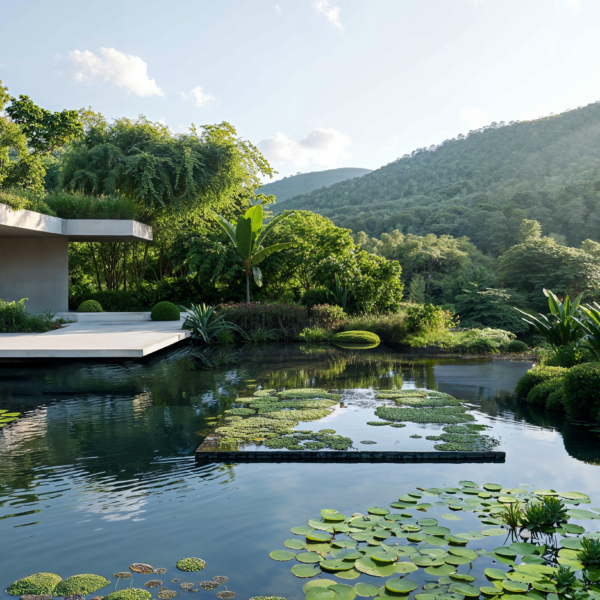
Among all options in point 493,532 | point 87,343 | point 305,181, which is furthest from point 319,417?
point 305,181

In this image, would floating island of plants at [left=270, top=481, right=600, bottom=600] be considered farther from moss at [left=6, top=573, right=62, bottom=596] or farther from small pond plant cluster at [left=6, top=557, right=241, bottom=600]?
moss at [left=6, top=573, right=62, bottom=596]

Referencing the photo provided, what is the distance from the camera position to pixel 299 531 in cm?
290

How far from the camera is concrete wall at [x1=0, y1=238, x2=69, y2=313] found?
15523 mm

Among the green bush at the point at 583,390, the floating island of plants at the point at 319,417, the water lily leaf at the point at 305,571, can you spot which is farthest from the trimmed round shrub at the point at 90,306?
the water lily leaf at the point at 305,571

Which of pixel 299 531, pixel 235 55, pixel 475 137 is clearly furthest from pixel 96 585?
pixel 475 137

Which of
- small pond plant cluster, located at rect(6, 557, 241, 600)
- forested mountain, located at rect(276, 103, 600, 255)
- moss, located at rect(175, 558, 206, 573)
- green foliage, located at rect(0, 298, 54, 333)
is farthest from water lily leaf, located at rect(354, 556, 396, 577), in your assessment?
forested mountain, located at rect(276, 103, 600, 255)

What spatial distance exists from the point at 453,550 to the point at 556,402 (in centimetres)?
381

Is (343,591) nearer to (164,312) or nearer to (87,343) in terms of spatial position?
(87,343)

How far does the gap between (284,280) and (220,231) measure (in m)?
3.08

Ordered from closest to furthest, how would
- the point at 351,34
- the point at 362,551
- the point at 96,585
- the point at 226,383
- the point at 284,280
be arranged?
the point at 96,585
the point at 362,551
the point at 226,383
the point at 351,34
the point at 284,280

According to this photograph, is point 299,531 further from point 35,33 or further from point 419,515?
point 35,33

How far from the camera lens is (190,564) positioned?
256 centimetres

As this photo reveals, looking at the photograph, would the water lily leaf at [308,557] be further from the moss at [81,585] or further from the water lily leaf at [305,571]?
the moss at [81,585]

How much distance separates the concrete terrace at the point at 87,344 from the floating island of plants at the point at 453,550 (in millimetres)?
5634
